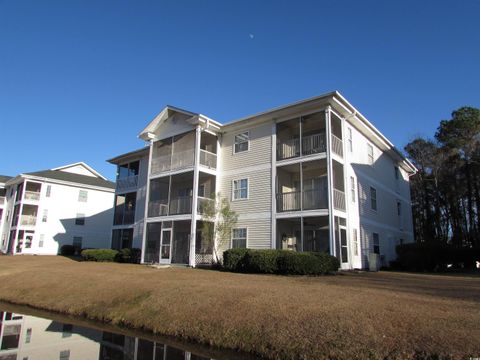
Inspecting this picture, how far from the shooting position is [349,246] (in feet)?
66.7

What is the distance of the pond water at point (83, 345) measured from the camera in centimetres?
749

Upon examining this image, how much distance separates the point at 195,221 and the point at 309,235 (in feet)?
22.5

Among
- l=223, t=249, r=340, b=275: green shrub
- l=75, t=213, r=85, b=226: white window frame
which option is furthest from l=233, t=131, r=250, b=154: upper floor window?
l=75, t=213, r=85, b=226: white window frame

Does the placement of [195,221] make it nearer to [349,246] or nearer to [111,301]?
[349,246]

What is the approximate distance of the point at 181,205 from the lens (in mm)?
24531

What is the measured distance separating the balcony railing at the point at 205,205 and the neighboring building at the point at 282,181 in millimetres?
142

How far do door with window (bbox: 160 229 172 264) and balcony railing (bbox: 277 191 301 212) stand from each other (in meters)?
7.95

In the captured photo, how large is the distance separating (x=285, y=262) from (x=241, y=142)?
9.74 meters

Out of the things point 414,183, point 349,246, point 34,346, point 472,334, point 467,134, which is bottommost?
point 34,346

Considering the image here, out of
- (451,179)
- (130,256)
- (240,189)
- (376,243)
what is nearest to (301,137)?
(240,189)

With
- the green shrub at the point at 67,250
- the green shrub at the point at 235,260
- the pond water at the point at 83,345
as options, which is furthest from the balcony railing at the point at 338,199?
the green shrub at the point at 67,250

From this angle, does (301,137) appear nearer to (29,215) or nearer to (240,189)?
(240,189)

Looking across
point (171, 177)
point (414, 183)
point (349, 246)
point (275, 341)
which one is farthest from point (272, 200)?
point (414, 183)

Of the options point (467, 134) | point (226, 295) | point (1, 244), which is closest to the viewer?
point (226, 295)
